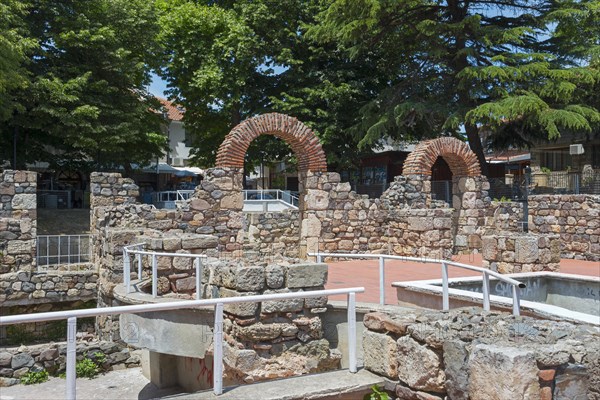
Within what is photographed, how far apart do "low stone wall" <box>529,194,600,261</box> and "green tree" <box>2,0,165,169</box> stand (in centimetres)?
1626

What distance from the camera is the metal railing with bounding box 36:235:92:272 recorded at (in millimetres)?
14727

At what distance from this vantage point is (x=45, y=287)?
13.6m

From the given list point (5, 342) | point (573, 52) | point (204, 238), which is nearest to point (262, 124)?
point (204, 238)

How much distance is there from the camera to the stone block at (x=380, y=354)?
167 inches

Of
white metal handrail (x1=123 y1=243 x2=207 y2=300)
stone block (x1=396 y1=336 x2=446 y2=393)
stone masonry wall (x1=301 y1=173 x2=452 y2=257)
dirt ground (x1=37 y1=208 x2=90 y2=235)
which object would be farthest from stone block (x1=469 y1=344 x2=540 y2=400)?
dirt ground (x1=37 y1=208 x2=90 y2=235)

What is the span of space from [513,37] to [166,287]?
18.7 meters

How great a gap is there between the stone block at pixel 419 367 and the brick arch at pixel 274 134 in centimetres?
925

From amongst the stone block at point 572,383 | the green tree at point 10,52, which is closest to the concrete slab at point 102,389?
the stone block at point 572,383

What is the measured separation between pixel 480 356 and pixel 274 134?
10943mm

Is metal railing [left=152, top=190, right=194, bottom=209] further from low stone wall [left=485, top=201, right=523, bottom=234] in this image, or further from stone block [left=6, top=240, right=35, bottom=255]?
low stone wall [left=485, top=201, right=523, bottom=234]

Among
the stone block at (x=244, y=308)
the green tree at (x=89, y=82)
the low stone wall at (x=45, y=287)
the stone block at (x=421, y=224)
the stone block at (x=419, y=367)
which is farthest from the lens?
the green tree at (x=89, y=82)

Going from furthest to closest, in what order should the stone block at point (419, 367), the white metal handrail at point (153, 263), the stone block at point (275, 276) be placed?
the white metal handrail at point (153, 263)
the stone block at point (275, 276)
the stone block at point (419, 367)

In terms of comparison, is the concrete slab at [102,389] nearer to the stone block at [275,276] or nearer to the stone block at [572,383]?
the stone block at [275,276]

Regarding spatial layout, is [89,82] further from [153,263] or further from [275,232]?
[153,263]
